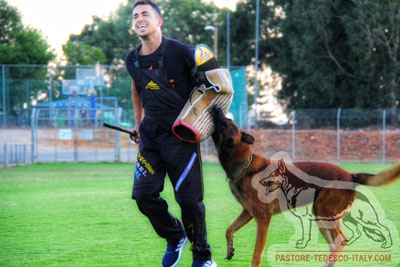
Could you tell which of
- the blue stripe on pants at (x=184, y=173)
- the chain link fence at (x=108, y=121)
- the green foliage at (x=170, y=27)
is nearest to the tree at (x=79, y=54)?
the green foliage at (x=170, y=27)

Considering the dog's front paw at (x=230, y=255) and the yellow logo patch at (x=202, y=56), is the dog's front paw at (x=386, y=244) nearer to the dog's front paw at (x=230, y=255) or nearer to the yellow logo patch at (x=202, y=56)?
the dog's front paw at (x=230, y=255)

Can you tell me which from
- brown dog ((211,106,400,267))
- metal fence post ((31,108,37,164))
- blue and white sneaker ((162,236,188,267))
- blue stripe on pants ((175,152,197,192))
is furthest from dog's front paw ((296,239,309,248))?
metal fence post ((31,108,37,164))

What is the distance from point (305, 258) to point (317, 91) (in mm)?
37455

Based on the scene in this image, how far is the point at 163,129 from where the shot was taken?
4.93 m

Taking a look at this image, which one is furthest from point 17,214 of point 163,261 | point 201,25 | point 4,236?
point 201,25

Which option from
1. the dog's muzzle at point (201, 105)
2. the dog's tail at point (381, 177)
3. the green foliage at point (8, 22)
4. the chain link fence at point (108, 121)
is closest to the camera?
the dog's muzzle at point (201, 105)

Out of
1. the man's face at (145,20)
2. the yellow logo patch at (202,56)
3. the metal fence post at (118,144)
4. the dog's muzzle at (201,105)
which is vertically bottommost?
the metal fence post at (118,144)

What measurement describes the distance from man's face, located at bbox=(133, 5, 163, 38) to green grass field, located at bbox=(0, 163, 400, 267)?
2.14m

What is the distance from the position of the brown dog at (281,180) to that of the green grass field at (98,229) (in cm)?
69

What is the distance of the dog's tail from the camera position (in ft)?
16.4

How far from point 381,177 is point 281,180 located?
873mm

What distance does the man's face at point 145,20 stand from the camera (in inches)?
193

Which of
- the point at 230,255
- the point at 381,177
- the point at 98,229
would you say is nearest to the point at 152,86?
the point at 230,255

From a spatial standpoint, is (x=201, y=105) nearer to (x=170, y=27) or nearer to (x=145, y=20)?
(x=145, y=20)
